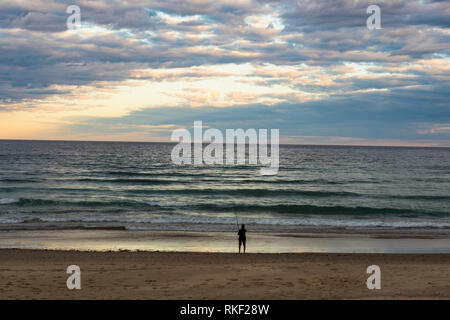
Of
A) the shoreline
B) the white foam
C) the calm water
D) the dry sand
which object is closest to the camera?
the dry sand

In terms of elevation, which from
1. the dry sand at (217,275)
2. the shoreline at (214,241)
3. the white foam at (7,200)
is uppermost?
the white foam at (7,200)

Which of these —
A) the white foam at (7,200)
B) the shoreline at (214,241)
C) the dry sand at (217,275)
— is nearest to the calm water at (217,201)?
the white foam at (7,200)

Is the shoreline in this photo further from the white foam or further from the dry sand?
the white foam

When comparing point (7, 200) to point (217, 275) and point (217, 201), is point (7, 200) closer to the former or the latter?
point (217, 201)

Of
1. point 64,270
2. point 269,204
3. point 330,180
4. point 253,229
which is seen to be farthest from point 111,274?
point 330,180

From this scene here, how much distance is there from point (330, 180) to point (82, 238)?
3451 cm

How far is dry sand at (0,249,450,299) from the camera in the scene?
1049cm

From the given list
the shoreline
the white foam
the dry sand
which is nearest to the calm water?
the white foam

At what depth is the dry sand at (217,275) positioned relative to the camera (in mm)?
10492

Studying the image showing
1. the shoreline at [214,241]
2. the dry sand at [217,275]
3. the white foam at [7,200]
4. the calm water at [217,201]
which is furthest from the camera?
the white foam at [7,200]

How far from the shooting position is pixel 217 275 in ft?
41.1

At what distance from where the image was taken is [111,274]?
12406mm

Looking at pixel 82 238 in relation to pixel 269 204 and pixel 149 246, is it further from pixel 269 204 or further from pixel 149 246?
pixel 269 204

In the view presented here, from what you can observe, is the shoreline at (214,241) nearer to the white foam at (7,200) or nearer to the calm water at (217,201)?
the calm water at (217,201)
